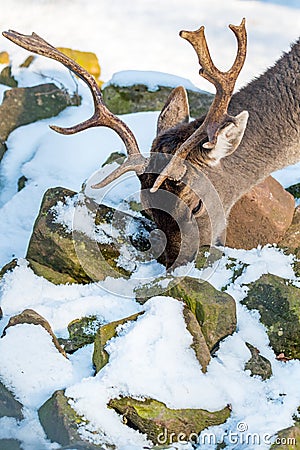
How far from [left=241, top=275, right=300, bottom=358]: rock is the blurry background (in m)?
6.58

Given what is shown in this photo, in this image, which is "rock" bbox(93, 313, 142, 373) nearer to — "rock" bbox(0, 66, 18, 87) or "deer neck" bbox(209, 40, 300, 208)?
"deer neck" bbox(209, 40, 300, 208)

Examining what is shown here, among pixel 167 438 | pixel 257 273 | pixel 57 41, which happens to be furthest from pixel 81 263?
pixel 57 41

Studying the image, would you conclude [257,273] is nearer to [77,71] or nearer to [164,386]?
[164,386]

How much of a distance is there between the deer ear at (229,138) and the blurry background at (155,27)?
21.4ft

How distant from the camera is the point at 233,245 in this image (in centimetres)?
556

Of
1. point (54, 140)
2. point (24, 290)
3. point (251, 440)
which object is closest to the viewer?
point (251, 440)

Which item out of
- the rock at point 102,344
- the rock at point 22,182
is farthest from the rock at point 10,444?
the rock at point 22,182

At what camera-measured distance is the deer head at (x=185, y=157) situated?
4461 millimetres

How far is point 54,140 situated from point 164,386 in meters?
4.17

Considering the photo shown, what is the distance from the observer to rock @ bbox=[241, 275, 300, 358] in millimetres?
4629

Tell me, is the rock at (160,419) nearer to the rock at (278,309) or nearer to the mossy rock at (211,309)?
the mossy rock at (211,309)

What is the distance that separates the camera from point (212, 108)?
4.51 m

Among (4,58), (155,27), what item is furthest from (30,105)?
(155,27)

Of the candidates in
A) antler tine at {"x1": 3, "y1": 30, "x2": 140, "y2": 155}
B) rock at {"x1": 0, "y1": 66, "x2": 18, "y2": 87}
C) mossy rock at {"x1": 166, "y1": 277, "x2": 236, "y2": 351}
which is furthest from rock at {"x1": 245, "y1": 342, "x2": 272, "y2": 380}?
rock at {"x1": 0, "y1": 66, "x2": 18, "y2": 87}
